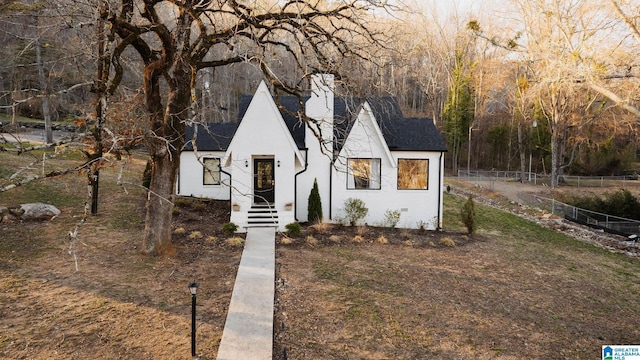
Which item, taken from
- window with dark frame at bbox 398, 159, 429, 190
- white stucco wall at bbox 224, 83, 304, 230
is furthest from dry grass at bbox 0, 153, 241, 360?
window with dark frame at bbox 398, 159, 429, 190

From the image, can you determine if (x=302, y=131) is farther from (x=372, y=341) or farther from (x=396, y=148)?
(x=372, y=341)

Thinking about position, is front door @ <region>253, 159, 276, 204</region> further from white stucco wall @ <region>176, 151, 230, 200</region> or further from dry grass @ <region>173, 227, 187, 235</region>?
white stucco wall @ <region>176, 151, 230, 200</region>

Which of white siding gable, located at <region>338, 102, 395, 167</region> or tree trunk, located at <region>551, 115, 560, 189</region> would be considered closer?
white siding gable, located at <region>338, 102, 395, 167</region>

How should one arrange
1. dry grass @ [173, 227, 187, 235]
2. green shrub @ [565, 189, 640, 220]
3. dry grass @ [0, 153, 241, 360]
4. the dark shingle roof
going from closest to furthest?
dry grass @ [0, 153, 241, 360] < dry grass @ [173, 227, 187, 235] < the dark shingle roof < green shrub @ [565, 189, 640, 220]

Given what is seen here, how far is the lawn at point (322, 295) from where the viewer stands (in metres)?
6.20

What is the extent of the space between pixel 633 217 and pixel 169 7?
2454cm

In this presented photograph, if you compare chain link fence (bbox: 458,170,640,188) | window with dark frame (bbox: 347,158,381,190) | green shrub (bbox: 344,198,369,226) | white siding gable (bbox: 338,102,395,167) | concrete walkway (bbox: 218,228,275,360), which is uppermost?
white siding gable (bbox: 338,102,395,167)

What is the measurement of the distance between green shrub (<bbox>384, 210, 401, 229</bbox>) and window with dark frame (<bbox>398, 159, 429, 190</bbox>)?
106cm

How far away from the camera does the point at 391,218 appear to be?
1533 cm

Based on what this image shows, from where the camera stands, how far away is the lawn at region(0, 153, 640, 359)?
6195mm

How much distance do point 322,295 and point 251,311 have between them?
160 centimetres

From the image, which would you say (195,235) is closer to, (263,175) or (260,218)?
(260,218)

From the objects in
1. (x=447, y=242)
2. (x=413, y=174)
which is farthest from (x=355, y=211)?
(x=447, y=242)

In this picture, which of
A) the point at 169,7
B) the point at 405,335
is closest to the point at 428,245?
the point at 405,335
